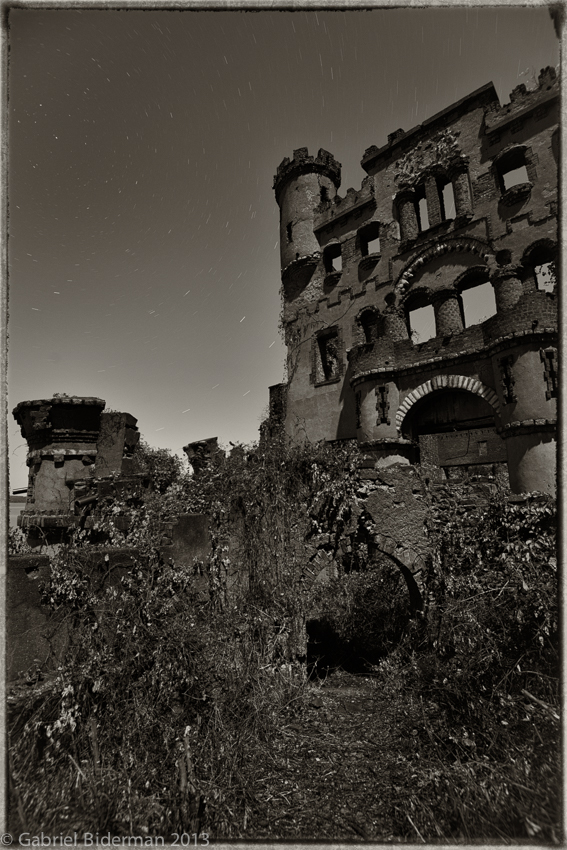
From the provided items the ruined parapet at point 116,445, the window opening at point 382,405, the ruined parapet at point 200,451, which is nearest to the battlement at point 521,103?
the window opening at point 382,405

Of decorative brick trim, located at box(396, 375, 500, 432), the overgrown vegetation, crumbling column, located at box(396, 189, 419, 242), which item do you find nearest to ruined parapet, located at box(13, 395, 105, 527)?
the overgrown vegetation

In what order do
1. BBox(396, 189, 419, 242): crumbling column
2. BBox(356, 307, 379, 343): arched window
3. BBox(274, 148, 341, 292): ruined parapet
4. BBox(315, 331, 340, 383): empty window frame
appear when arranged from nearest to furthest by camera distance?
BBox(396, 189, 419, 242): crumbling column
BBox(356, 307, 379, 343): arched window
BBox(315, 331, 340, 383): empty window frame
BBox(274, 148, 341, 292): ruined parapet

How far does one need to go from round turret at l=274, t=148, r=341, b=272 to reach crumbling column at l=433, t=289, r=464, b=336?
593 cm

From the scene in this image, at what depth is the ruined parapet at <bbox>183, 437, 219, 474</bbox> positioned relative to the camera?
25.8 ft

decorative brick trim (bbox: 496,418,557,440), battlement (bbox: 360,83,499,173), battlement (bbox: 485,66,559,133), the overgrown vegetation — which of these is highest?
battlement (bbox: 360,83,499,173)

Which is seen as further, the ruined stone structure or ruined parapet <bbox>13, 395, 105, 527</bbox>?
the ruined stone structure

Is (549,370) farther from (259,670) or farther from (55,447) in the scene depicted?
(55,447)

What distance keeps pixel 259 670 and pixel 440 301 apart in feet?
39.9

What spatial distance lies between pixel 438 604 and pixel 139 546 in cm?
380

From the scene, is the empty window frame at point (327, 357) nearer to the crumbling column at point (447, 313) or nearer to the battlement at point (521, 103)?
the crumbling column at point (447, 313)

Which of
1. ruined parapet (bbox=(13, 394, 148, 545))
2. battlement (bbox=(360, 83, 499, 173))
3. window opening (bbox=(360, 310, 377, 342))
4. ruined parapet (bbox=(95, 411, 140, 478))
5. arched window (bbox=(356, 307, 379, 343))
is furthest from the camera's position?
window opening (bbox=(360, 310, 377, 342))

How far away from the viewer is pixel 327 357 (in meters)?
16.9

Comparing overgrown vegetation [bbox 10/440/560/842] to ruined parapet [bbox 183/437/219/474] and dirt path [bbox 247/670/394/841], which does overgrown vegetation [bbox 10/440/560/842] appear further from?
ruined parapet [bbox 183/437/219/474]

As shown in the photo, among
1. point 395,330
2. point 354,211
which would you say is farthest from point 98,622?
point 354,211
